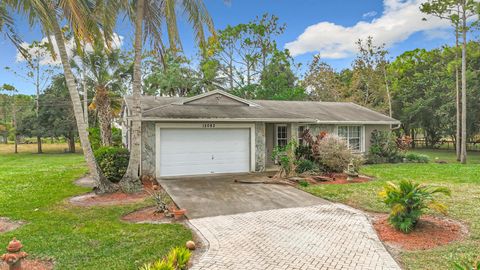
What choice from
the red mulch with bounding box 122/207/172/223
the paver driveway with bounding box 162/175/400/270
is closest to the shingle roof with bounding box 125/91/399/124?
the red mulch with bounding box 122/207/172/223

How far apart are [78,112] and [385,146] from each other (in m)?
16.1

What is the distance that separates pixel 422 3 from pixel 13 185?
23648 millimetres

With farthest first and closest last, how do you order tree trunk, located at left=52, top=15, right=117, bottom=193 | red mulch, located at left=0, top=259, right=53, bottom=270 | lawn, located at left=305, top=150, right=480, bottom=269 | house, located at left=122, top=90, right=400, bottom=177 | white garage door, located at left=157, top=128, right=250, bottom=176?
1. white garage door, located at left=157, top=128, right=250, bottom=176
2. house, located at left=122, top=90, right=400, bottom=177
3. tree trunk, located at left=52, top=15, right=117, bottom=193
4. lawn, located at left=305, top=150, right=480, bottom=269
5. red mulch, located at left=0, top=259, right=53, bottom=270

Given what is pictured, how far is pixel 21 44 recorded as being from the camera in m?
9.74

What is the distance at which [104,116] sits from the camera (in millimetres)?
18078

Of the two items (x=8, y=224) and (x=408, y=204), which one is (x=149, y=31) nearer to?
(x=8, y=224)

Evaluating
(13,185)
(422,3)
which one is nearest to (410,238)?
(13,185)

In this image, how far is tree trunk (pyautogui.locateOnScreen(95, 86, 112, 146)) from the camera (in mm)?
17734

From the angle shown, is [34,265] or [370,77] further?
[370,77]

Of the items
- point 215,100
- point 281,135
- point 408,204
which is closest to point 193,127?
point 215,100

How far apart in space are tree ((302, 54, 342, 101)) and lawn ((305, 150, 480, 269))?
19362mm

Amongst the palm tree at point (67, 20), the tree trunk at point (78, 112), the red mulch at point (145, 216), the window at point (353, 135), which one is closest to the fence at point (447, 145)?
the window at point (353, 135)

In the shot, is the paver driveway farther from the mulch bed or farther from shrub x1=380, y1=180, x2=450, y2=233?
the mulch bed

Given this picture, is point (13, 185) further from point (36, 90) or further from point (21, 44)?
point (36, 90)
